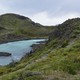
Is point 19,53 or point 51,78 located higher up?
point 51,78

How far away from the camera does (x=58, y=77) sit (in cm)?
2850

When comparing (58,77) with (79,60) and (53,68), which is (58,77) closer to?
(53,68)

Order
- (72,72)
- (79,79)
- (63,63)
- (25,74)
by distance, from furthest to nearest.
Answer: (63,63), (72,72), (25,74), (79,79)

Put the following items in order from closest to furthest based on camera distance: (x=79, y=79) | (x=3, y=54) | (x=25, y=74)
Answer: (x=79, y=79), (x=25, y=74), (x=3, y=54)

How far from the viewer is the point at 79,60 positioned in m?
36.6

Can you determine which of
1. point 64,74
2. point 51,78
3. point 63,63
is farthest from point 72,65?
point 51,78

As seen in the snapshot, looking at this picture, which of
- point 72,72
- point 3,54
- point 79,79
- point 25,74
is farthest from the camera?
point 3,54

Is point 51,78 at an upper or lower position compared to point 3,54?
upper

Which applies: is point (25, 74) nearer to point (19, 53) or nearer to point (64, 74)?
point (64, 74)

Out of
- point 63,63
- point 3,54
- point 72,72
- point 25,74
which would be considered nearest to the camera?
point 25,74

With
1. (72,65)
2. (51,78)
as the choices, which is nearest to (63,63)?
(72,65)

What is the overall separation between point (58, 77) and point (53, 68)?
17.6ft

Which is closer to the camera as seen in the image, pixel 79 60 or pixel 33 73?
pixel 33 73

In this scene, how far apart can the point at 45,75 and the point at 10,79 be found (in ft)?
14.7
